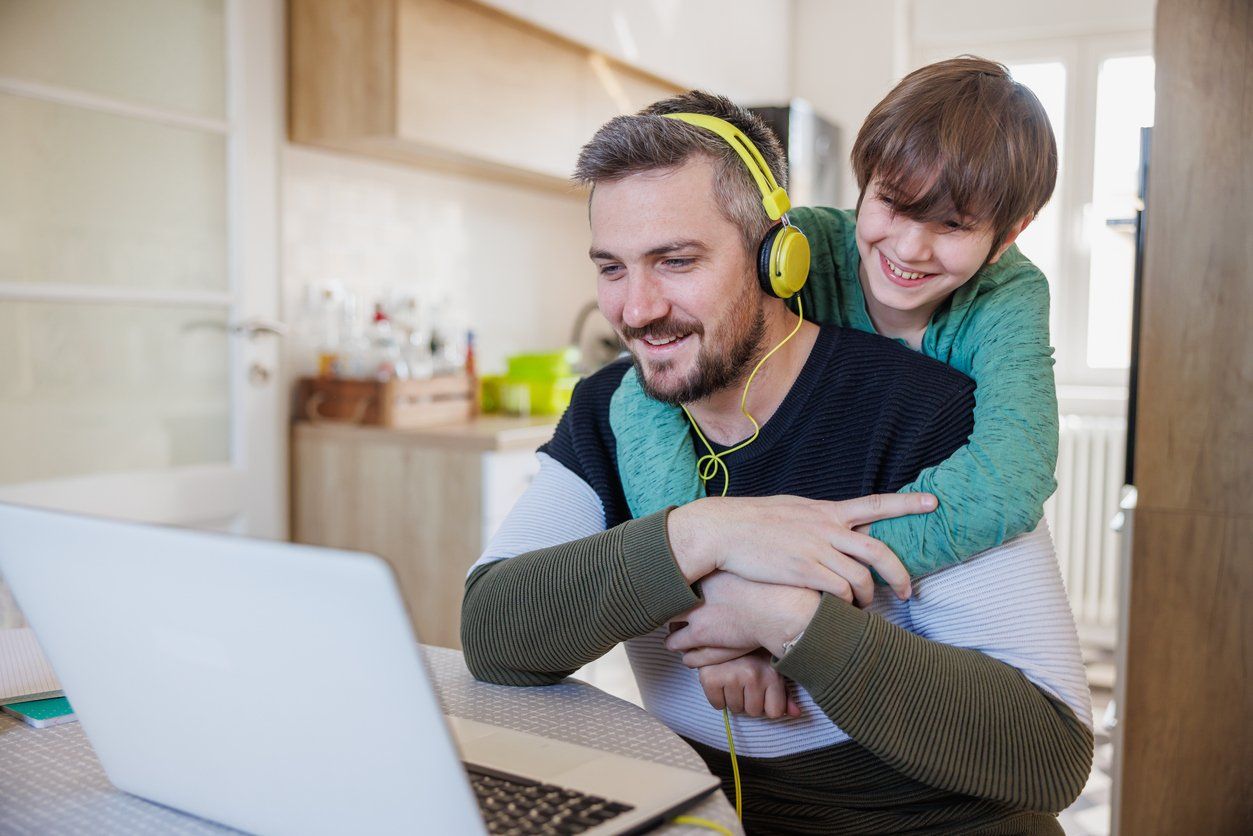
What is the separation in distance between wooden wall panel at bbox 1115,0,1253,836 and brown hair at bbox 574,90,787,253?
938 mm

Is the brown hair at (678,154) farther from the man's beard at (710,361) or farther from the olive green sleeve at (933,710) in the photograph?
the olive green sleeve at (933,710)

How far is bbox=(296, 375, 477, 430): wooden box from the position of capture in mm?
2855

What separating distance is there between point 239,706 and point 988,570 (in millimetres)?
710

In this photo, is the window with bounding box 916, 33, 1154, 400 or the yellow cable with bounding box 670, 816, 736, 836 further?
the window with bounding box 916, 33, 1154, 400

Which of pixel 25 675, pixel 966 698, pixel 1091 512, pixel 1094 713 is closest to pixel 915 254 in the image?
pixel 966 698

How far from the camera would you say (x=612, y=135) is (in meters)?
1.23

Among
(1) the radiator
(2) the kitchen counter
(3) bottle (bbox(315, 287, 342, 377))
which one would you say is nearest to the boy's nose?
(2) the kitchen counter

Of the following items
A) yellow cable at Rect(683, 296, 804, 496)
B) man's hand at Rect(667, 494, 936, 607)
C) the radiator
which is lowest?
the radiator

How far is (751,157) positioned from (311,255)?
79.0 inches

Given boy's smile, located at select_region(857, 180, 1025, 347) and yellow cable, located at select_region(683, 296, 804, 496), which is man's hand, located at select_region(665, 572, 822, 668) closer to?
yellow cable, located at select_region(683, 296, 804, 496)

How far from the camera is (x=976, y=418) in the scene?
113 centimetres

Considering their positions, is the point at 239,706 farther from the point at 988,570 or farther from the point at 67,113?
the point at 67,113

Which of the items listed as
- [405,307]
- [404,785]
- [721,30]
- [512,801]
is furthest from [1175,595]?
[721,30]

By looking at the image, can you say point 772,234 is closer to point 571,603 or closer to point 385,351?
point 571,603
